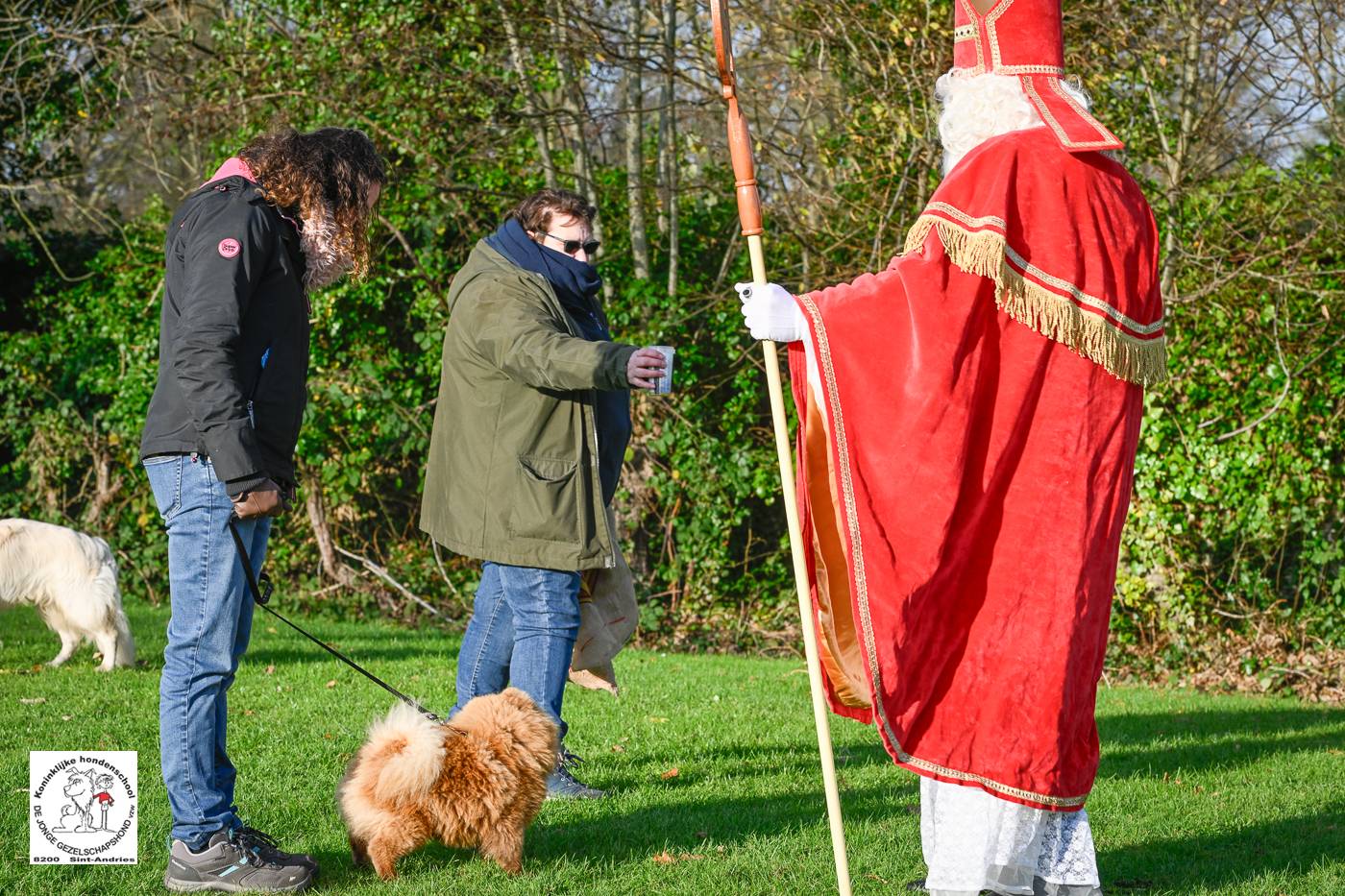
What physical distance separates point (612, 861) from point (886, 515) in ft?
4.31

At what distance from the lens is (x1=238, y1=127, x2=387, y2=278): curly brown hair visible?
11.1 feet

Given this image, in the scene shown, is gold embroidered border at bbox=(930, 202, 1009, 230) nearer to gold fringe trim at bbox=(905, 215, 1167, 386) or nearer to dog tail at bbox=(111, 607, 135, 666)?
gold fringe trim at bbox=(905, 215, 1167, 386)

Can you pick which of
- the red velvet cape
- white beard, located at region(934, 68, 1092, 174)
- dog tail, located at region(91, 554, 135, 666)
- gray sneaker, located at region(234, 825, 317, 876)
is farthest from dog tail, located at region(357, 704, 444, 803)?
dog tail, located at region(91, 554, 135, 666)

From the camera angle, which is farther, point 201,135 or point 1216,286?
point 201,135

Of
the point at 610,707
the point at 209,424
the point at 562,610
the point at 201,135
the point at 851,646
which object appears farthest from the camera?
the point at 201,135

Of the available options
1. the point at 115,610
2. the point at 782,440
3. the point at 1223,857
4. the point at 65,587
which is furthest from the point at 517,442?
the point at 65,587

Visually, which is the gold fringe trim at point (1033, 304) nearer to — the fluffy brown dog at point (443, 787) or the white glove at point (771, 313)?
the white glove at point (771, 313)

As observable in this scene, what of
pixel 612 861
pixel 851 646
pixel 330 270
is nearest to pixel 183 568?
pixel 330 270

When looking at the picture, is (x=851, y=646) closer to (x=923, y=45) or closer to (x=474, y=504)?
(x=474, y=504)

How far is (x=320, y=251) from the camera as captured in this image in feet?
11.3

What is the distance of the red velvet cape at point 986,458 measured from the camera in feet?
10.5

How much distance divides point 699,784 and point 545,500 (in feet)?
4.07

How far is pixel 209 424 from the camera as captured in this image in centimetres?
312

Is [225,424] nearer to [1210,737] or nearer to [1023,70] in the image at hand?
[1023,70]
